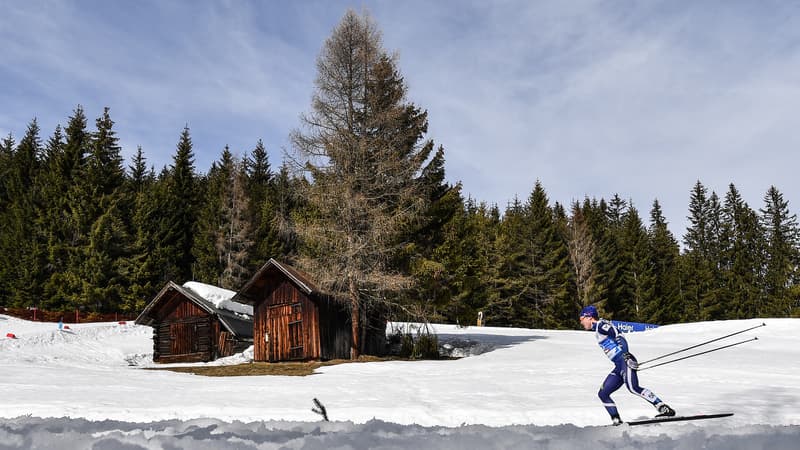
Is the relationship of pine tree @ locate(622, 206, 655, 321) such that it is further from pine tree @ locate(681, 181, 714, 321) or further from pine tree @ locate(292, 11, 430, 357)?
pine tree @ locate(292, 11, 430, 357)

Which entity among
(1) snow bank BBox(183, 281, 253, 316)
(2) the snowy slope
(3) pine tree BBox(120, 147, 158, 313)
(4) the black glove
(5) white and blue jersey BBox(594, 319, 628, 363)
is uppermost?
(3) pine tree BBox(120, 147, 158, 313)

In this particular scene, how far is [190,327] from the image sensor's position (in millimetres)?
32500

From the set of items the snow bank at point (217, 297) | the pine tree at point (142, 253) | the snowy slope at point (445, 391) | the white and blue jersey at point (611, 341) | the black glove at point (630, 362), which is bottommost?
the snowy slope at point (445, 391)

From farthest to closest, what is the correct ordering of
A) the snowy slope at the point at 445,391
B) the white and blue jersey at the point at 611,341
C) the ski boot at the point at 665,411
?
the snowy slope at the point at 445,391
the white and blue jersey at the point at 611,341
the ski boot at the point at 665,411

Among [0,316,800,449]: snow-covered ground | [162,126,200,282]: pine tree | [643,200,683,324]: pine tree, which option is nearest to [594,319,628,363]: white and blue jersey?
[0,316,800,449]: snow-covered ground

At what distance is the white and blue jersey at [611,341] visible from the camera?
29.0ft

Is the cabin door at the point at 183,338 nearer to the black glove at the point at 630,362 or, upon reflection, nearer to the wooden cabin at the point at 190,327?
the wooden cabin at the point at 190,327

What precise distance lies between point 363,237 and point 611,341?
48.8ft

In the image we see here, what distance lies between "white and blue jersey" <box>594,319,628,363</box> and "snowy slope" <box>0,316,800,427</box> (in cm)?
130

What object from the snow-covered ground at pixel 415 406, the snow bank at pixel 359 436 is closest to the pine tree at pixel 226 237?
the snow-covered ground at pixel 415 406

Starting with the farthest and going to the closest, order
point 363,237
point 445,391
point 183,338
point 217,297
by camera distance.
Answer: point 217,297 < point 183,338 < point 363,237 < point 445,391

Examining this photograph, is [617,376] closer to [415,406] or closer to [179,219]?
[415,406]

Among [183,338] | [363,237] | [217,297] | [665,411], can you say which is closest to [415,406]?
[665,411]

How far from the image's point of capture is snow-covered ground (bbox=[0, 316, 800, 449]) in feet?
23.4
